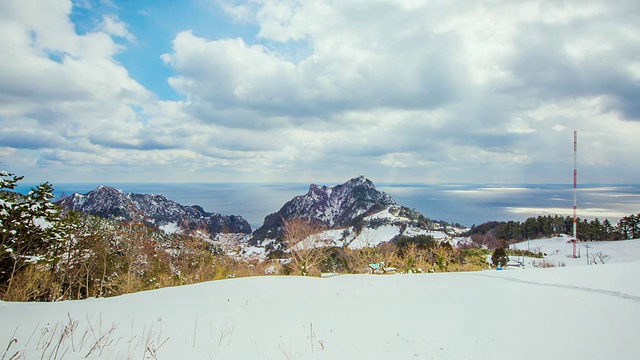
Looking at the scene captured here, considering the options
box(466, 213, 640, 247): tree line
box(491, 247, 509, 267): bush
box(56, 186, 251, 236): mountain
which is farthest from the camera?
box(56, 186, 251, 236): mountain

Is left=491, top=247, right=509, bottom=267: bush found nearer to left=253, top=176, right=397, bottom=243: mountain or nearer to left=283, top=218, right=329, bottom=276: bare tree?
left=283, top=218, right=329, bottom=276: bare tree

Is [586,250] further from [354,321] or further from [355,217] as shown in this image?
[355,217]

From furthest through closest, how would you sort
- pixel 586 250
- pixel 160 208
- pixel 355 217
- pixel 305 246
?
pixel 355 217 < pixel 160 208 < pixel 586 250 < pixel 305 246

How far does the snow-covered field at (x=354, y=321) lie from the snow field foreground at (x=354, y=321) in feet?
0.08

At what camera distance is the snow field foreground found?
16.1ft

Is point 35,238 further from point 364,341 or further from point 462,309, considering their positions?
point 462,309

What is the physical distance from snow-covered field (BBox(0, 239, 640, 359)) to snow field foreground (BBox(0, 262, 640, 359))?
2 centimetres

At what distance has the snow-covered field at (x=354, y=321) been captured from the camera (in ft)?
16.1

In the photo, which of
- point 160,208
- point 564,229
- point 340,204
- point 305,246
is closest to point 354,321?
point 305,246

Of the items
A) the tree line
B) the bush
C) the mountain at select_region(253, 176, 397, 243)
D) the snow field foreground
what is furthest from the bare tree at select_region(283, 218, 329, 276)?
the mountain at select_region(253, 176, 397, 243)

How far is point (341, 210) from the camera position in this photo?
187875 mm

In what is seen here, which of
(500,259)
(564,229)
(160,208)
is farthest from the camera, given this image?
(160,208)

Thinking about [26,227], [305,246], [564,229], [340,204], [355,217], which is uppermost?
[26,227]

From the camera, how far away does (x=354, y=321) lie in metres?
6.22
